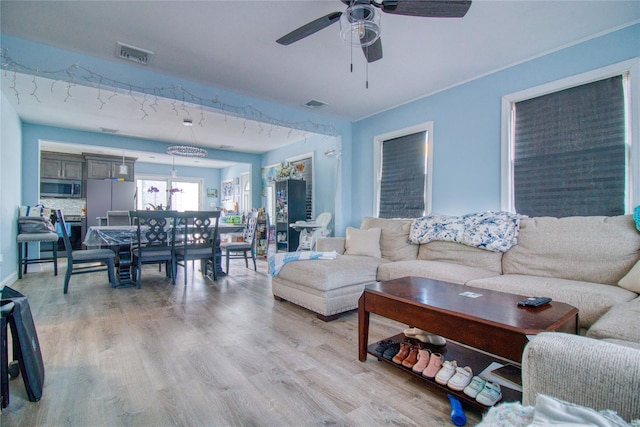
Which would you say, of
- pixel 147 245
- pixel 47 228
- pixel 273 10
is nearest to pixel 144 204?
pixel 47 228

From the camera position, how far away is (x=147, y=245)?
3.95 meters

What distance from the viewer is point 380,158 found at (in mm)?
4730

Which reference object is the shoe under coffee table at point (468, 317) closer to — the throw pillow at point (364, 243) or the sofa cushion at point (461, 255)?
the sofa cushion at point (461, 255)

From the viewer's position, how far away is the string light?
9.36ft

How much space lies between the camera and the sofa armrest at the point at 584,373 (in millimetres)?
775

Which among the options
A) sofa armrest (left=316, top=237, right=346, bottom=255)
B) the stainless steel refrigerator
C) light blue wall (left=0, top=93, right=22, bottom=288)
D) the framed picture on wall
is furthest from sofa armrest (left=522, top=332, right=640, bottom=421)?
the framed picture on wall

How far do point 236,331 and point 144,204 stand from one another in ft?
27.0

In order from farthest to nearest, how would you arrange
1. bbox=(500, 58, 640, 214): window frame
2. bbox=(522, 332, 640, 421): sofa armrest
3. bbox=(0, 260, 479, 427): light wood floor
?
bbox=(500, 58, 640, 214): window frame < bbox=(0, 260, 479, 427): light wood floor < bbox=(522, 332, 640, 421): sofa armrest

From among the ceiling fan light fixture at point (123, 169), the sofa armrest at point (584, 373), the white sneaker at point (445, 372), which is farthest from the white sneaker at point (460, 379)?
the ceiling fan light fixture at point (123, 169)

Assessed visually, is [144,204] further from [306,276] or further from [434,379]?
[434,379]

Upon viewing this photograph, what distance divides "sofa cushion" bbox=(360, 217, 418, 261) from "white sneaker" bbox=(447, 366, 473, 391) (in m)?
1.95

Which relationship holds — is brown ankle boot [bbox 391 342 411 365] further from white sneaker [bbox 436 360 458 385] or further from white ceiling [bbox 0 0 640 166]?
white ceiling [bbox 0 0 640 166]

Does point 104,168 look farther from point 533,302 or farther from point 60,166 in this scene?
point 533,302

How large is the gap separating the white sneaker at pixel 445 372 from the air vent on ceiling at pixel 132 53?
140 inches
